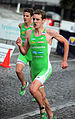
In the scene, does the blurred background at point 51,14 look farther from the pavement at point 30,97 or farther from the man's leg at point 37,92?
the man's leg at point 37,92

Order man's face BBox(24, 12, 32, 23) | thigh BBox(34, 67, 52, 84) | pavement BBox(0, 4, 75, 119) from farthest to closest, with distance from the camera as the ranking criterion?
man's face BBox(24, 12, 32, 23) < pavement BBox(0, 4, 75, 119) < thigh BBox(34, 67, 52, 84)

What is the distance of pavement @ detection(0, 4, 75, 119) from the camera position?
740 cm

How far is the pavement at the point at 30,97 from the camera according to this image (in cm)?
740

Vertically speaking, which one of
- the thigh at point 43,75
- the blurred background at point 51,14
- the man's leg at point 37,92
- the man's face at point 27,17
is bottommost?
the blurred background at point 51,14

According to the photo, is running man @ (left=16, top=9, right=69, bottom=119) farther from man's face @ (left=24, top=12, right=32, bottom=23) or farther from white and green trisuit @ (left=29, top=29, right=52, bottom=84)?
man's face @ (left=24, top=12, right=32, bottom=23)

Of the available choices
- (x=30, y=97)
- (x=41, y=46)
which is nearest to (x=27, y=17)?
(x=30, y=97)

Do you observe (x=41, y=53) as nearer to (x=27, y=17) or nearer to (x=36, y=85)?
(x=36, y=85)

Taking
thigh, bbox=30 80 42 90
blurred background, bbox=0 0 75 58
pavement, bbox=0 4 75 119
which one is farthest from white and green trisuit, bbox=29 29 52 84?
blurred background, bbox=0 0 75 58

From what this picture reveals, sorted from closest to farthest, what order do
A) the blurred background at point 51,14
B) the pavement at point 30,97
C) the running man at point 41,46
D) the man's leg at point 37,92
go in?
the man's leg at point 37,92 → the running man at point 41,46 → the pavement at point 30,97 → the blurred background at point 51,14

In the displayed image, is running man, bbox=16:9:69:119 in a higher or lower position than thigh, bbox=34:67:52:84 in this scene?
higher

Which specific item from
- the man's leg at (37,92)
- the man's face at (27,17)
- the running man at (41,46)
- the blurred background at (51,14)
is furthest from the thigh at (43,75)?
the blurred background at (51,14)

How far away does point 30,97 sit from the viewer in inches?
351

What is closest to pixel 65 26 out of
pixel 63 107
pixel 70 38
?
pixel 70 38

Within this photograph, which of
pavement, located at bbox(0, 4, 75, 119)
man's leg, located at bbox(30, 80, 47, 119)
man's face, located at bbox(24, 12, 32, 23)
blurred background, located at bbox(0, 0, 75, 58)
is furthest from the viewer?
blurred background, located at bbox(0, 0, 75, 58)
